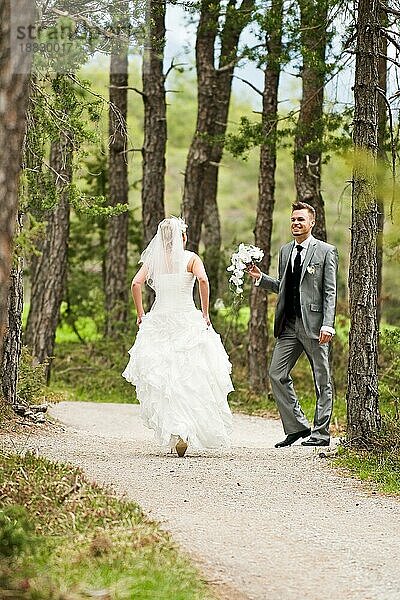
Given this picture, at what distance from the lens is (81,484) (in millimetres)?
7695

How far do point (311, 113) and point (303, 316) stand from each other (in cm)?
562

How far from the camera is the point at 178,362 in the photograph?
1038 cm

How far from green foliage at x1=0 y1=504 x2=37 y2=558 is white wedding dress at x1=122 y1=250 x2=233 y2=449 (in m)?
4.12

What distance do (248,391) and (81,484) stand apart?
420 inches

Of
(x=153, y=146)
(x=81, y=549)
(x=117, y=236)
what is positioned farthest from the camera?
(x=117, y=236)

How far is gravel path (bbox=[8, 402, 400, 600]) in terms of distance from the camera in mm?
6000

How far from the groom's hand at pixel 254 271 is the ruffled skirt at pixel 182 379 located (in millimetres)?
1075

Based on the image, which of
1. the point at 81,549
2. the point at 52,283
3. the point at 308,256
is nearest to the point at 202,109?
the point at 52,283

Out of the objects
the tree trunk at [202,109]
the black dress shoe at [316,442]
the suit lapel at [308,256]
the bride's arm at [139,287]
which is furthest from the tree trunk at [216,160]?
the black dress shoe at [316,442]

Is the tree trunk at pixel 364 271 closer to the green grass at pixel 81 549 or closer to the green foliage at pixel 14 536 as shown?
the green grass at pixel 81 549

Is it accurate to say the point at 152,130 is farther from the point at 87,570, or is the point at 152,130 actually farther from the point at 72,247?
the point at 87,570

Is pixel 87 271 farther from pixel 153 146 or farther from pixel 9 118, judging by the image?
pixel 9 118

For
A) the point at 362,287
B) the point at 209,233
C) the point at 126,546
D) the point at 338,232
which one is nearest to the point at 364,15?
the point at 362,287

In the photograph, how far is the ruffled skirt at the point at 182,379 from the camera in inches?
404
